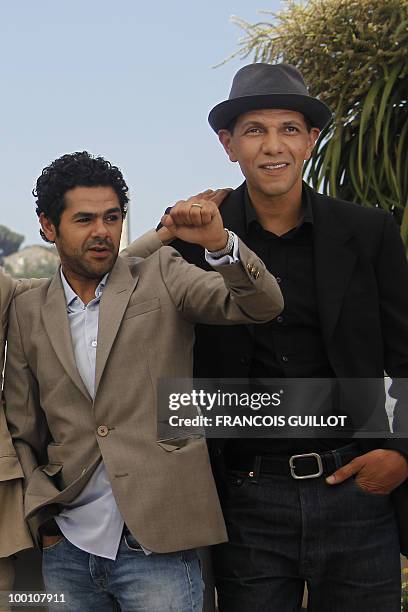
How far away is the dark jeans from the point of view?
2.51 meters

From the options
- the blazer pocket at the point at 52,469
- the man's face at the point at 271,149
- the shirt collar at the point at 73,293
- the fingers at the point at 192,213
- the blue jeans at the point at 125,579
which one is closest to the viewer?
the fingers at the point at 192,213

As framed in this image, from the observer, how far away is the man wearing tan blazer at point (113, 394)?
2264 millimetres

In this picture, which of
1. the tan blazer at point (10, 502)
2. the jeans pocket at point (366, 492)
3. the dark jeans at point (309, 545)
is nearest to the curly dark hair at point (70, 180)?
the tan blazer at point (10, 502)

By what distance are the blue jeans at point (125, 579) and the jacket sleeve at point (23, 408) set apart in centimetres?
26

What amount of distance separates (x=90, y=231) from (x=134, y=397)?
0.44m

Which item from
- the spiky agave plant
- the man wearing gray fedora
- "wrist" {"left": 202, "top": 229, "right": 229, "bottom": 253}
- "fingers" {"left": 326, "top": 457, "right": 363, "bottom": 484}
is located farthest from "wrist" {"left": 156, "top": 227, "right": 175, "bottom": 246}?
the spiky agave plant

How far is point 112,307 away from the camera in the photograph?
2.41m

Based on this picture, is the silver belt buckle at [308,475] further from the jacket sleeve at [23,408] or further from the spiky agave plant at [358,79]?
the spiky agave plant at [358,79]

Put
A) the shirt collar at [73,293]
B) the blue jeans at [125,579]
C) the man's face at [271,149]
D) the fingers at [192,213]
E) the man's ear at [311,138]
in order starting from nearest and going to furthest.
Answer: the fingers at [192,213]
the blue jeans at [125,579]
the shirt collar at [73,293]
the man's face at [271,149]
the man's ear at [311,138]

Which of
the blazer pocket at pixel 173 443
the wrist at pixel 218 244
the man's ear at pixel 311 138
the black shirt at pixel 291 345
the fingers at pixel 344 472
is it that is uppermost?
the man's ear at pixel 311 138

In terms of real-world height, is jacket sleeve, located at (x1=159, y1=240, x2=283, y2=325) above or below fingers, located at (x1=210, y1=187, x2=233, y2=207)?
below

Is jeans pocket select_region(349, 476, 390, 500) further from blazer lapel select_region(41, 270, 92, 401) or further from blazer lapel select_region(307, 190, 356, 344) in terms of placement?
blazer lapel select_region(41, 270, 92, 401)

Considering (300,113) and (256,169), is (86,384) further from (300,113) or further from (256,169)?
(300,113)

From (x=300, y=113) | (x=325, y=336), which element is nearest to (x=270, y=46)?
(x=300, y=113)
